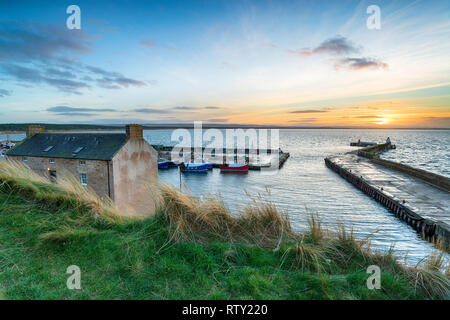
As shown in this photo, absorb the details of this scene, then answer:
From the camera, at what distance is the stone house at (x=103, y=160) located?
1895 cm

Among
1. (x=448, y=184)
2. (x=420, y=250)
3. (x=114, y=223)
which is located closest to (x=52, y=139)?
(x=114, y=223)

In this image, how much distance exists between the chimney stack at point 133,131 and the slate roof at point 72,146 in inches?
23.9

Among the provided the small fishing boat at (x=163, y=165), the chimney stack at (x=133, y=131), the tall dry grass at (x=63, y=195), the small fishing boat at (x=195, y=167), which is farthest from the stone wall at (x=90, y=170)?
the small fishing boat at (x=163, y=165)

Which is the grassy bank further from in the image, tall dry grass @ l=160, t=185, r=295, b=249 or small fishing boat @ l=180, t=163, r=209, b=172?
small fishing boat @ l=180, t=163, r=209, b=172

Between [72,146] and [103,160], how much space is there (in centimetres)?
591

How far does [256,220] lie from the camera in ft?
16.5

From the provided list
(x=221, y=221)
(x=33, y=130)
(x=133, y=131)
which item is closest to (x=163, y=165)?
(x=33, y=130)

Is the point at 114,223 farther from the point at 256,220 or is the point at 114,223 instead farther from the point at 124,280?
the point at 256,220

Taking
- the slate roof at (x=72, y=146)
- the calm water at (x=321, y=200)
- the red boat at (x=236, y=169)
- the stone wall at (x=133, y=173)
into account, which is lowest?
the calm water at (x=321, y=200)

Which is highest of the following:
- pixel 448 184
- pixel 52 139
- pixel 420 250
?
pixel 52 139

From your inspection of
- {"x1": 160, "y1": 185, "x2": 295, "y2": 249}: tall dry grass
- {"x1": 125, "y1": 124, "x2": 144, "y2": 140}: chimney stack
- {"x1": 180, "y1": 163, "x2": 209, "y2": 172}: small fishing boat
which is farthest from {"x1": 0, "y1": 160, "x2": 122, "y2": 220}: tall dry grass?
{"x1": 180, "y1": 163, "x2": 209, "y2": 172}: small fishing boat

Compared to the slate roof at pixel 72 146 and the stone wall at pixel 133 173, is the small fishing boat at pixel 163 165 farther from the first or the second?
the stone wall at pixel 133 173

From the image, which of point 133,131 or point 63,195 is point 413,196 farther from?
point 63,195
